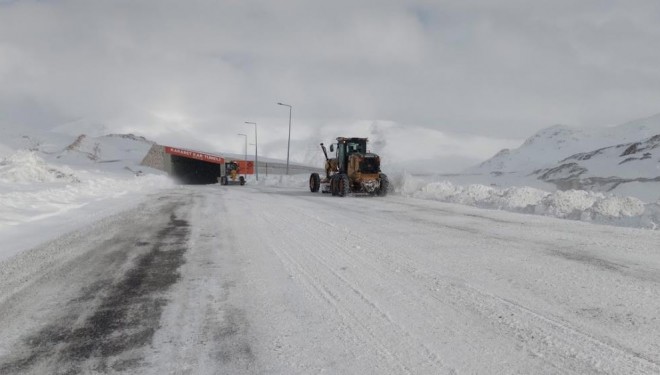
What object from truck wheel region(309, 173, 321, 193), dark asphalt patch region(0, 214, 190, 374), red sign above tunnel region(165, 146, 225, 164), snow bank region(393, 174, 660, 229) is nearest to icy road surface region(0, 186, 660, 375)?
dark asphalt patch region(0, 214, 190, 374)

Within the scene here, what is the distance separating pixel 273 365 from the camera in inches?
114

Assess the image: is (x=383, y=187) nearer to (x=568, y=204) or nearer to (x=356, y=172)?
(x=356, y=172)

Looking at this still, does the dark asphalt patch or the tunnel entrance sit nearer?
the dark asphalt patch

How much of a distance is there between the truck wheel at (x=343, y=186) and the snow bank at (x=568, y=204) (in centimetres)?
409

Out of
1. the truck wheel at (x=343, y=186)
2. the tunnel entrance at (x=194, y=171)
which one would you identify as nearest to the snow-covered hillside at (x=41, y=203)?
the truck wheel at (x=343, y=186)

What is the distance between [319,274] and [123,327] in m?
2.28

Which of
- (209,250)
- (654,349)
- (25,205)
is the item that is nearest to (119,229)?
(209,250)

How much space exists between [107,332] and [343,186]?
57.1 ft

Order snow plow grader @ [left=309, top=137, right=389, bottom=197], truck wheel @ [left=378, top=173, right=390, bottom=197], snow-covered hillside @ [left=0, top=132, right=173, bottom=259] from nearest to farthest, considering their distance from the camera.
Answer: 1. snow-covered hillside @ [left=0, top=132, right=173, bottom=259]
2. snow plow grader @ [left=309, top=137, right=389, bottom=197]
3. truck wheel @ [left=378, top=173, right=390, bottom=197]

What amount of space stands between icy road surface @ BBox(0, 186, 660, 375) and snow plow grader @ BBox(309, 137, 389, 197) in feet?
42.3

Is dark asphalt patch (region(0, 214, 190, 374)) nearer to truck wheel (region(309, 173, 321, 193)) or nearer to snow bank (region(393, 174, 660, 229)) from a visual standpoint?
snow bank (region(393, 174, 660, 229))

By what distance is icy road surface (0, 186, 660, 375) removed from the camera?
9.81 ft

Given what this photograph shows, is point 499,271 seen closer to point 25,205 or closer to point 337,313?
point 337,313

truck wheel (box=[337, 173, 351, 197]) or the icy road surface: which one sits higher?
truck wheel (box=[337, 173, 351, 197])
